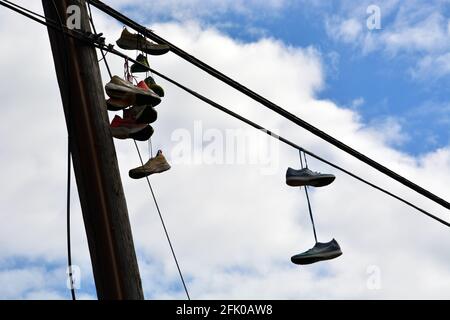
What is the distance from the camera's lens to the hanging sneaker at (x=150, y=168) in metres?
6.32

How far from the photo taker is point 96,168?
544cm

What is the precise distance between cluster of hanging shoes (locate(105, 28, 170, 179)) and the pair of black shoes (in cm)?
91

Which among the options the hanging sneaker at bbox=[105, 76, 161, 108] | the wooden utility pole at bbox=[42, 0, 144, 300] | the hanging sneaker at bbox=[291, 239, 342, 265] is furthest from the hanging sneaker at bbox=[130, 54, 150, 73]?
the hanging sneaker at bbox=[291, 239, 342, 265]

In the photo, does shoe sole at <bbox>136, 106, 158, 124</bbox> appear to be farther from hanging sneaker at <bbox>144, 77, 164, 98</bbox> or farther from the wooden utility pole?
the wooden utility pole

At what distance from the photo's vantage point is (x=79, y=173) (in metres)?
5.47

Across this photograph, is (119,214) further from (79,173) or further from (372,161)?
(372,161)

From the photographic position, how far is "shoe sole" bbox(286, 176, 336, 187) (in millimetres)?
6785

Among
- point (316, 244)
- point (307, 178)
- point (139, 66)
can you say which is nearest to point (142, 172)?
point (139, 66)

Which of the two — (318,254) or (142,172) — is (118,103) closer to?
(142,172)

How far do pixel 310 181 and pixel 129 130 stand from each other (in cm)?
139

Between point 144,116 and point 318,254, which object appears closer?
point 144,116

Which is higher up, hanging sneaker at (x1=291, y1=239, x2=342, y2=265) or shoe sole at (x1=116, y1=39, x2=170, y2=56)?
shoe sole at (x1=116, y1=39, x2=170, y2=56)
